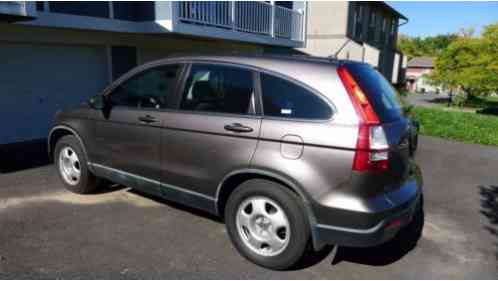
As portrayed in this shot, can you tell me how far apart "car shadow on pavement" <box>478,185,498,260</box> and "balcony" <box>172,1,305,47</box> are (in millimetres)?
6696

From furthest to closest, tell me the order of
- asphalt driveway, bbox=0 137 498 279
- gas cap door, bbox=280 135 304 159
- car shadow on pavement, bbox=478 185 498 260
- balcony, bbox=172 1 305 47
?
balcony, bbox=172 1 305 47
car shadow on pavement, bbox=478 185 498 260
asphalt driveway, bbox=0 137 498 279
gas cap door, bbox=280 135 304 159

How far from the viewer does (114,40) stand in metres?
8.62

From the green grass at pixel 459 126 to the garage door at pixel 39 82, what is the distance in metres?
7.81

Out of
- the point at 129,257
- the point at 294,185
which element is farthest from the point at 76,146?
the point at 294,185

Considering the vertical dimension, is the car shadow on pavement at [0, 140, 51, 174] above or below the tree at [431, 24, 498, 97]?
below

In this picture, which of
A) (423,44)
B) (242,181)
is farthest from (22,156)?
(423,44)

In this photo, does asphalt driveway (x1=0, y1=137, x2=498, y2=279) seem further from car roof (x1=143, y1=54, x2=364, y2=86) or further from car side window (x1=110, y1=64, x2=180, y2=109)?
car roof (x1=143, y1=54, x2=364, y2=86)

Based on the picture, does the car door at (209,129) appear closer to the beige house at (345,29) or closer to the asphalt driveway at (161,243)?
the asphalt driveway at (161,243)

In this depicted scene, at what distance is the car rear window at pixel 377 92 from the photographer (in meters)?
2.73

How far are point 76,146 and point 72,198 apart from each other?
2.16 feet

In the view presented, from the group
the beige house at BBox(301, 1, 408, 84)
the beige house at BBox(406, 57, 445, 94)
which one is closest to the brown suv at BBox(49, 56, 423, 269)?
the beige house at BBox(301, 1, 408, 84)

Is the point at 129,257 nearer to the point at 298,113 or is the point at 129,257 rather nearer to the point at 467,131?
the point at 298,113

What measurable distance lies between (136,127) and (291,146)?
180 cm

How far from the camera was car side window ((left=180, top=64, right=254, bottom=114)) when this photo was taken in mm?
3098
